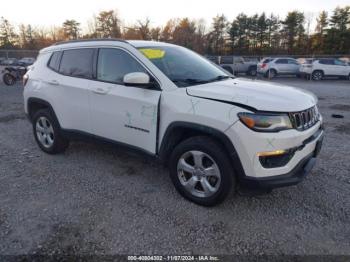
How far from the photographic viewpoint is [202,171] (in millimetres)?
2887

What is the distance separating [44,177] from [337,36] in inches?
1909

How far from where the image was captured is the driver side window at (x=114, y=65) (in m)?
3.29

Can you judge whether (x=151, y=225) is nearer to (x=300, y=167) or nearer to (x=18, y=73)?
(x=300, y=167)

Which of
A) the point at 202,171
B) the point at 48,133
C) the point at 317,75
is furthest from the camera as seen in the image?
the point at 317,75

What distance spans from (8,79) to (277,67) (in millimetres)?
18193

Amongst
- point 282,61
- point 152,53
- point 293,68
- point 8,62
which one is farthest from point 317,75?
point 8,62

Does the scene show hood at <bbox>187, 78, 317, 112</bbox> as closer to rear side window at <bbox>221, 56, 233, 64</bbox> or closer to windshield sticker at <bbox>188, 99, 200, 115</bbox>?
windshield sticker at <bbox>188, 99, 200, 115</bbox>

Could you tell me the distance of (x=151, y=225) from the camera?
2.71 meters

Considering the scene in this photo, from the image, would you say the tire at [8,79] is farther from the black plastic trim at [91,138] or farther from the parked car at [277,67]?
the parked car at [277,67]

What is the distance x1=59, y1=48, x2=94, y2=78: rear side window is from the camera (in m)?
3.75

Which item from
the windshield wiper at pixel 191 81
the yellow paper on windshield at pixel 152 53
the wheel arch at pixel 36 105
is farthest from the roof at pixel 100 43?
the wheel arch at pixel 36 105

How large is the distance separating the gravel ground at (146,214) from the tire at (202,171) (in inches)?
6.8

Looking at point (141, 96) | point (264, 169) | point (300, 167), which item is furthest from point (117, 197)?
point (300, 167)

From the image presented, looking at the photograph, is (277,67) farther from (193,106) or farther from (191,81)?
(193,106)
